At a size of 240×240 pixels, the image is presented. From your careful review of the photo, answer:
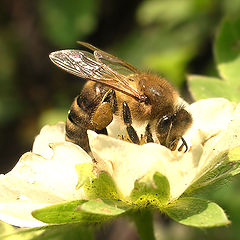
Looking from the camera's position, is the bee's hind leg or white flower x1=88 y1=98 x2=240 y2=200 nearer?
white flower x1=88 y1=98 x2=240 y2=200

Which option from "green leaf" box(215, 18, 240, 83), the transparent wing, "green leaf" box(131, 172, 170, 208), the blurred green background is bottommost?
"green leaf" box(131, 172, 170, 208)

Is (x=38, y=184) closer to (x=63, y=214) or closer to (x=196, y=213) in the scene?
(x=63, y=214)

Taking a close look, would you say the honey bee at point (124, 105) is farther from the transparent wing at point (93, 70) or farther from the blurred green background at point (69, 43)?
the blurred green background at point (69, 43)

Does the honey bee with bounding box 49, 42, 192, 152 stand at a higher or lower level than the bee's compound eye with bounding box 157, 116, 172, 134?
higher

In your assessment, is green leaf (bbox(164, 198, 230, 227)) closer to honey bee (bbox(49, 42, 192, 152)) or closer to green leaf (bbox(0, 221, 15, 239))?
honey bee (bbox(49, 42, 192, 152))

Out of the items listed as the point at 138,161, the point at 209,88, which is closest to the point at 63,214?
the point at 138,161

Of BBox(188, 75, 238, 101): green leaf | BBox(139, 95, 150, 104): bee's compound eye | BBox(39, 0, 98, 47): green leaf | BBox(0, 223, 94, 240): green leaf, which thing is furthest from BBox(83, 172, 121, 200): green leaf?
BBox(39, 0, 98, 47): green leaf

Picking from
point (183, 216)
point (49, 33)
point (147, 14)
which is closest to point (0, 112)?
point (49, 33)
